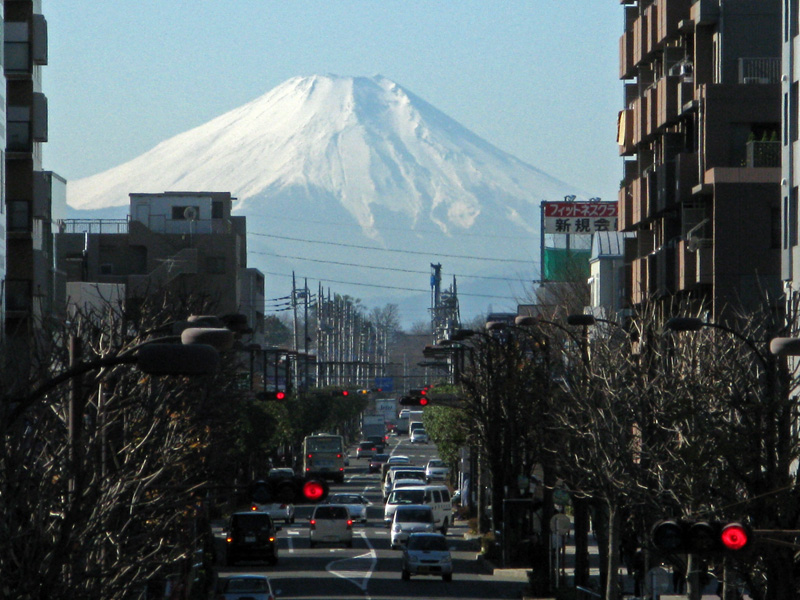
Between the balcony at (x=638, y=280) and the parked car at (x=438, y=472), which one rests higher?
the balcony at (x=638, y=280)

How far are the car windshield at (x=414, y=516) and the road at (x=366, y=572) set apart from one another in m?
1.34

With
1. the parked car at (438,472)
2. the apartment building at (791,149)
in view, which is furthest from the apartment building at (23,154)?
the parked car at (438,472)

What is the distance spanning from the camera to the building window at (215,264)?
100 m

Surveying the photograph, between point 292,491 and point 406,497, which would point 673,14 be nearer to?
point 406,497

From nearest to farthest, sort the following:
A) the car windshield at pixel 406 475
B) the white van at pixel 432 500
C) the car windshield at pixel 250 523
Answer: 1. the car windshield at pixel 250 523
2. the white van at pixel 432 500
3. the car windshield at pixel 406 475

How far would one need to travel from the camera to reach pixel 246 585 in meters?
35.9

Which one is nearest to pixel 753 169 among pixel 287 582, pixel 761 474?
pixel 287 582

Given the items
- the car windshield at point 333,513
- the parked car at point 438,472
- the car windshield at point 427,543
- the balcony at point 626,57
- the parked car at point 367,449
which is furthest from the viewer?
the parked car at point 367,449

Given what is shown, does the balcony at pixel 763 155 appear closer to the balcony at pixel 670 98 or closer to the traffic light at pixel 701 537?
the balcony at pixel 670 98

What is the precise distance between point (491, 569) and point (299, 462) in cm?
7316

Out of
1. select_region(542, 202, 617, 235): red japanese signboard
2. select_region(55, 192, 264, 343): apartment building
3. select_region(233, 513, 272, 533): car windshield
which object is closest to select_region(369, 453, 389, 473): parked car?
select_region(55, 192, 264, 343): apartment building

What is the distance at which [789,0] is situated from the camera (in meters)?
40.5

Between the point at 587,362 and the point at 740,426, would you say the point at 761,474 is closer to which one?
the point at 740,426

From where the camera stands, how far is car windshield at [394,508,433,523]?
193 ft
